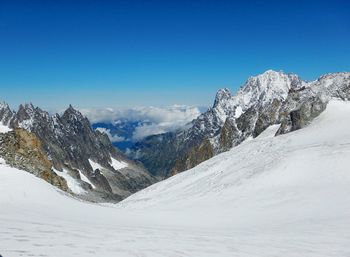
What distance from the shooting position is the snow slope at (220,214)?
16.4m

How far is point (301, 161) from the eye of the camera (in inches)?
1500

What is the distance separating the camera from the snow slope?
16.4 metres

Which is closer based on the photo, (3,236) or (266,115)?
(3,236)

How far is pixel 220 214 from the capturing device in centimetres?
2908

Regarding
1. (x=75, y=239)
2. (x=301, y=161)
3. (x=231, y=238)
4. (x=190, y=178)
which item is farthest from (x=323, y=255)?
(x=190, y=178)

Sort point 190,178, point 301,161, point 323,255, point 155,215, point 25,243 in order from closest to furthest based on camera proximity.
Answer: point 25,243
point 323,255
point 155,215
point 301,161
point 190,178

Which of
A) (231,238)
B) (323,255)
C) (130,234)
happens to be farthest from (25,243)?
(323,255)

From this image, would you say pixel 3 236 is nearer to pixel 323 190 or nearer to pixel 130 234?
pixel 130 234

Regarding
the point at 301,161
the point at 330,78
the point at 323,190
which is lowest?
the point at 323,190

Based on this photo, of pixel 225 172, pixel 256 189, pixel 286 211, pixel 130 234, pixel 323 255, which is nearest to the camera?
pixel 323 255

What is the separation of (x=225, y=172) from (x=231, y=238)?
25.3 m

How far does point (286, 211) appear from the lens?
26.9 meters

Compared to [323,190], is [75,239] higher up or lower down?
lower down

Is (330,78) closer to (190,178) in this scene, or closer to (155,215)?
(190,178)
